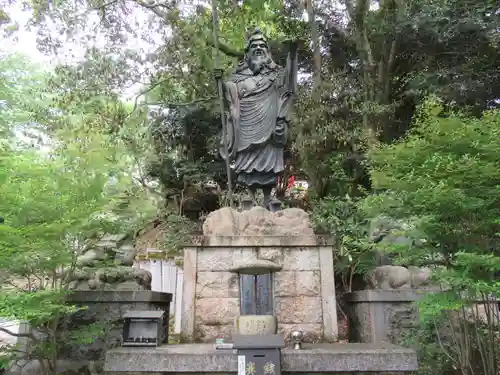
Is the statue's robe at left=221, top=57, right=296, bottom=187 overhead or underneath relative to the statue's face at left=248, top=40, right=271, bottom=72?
underneath

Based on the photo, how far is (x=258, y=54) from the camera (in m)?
7.10

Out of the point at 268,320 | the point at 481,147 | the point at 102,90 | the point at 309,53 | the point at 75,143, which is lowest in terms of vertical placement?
the point at 268,320

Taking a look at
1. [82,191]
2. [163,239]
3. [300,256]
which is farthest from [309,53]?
[82,191]

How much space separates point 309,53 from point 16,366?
9.81m

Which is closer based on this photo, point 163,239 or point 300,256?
point 300,256

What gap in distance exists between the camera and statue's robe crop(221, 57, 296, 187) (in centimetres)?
684

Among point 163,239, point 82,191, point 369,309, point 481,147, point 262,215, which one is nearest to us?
point 481,147

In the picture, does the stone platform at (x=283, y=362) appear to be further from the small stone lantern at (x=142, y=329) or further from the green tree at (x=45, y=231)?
the green tree at (x=45, y=231)

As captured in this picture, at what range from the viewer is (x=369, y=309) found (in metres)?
5.74

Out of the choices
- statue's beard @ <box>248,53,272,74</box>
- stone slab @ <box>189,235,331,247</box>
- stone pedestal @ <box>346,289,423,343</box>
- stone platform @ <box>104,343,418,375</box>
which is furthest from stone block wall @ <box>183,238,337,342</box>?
statue's beard @ <box>248,53,272,74</box>

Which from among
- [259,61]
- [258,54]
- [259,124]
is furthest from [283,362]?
[258,54]

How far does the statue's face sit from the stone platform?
4741 millimetres

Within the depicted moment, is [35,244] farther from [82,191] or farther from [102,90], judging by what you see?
[102,90]

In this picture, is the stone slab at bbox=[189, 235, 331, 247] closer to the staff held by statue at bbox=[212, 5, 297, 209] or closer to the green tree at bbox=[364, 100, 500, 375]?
the staff held by statue at bbox=[212, 5, 297, 209]
